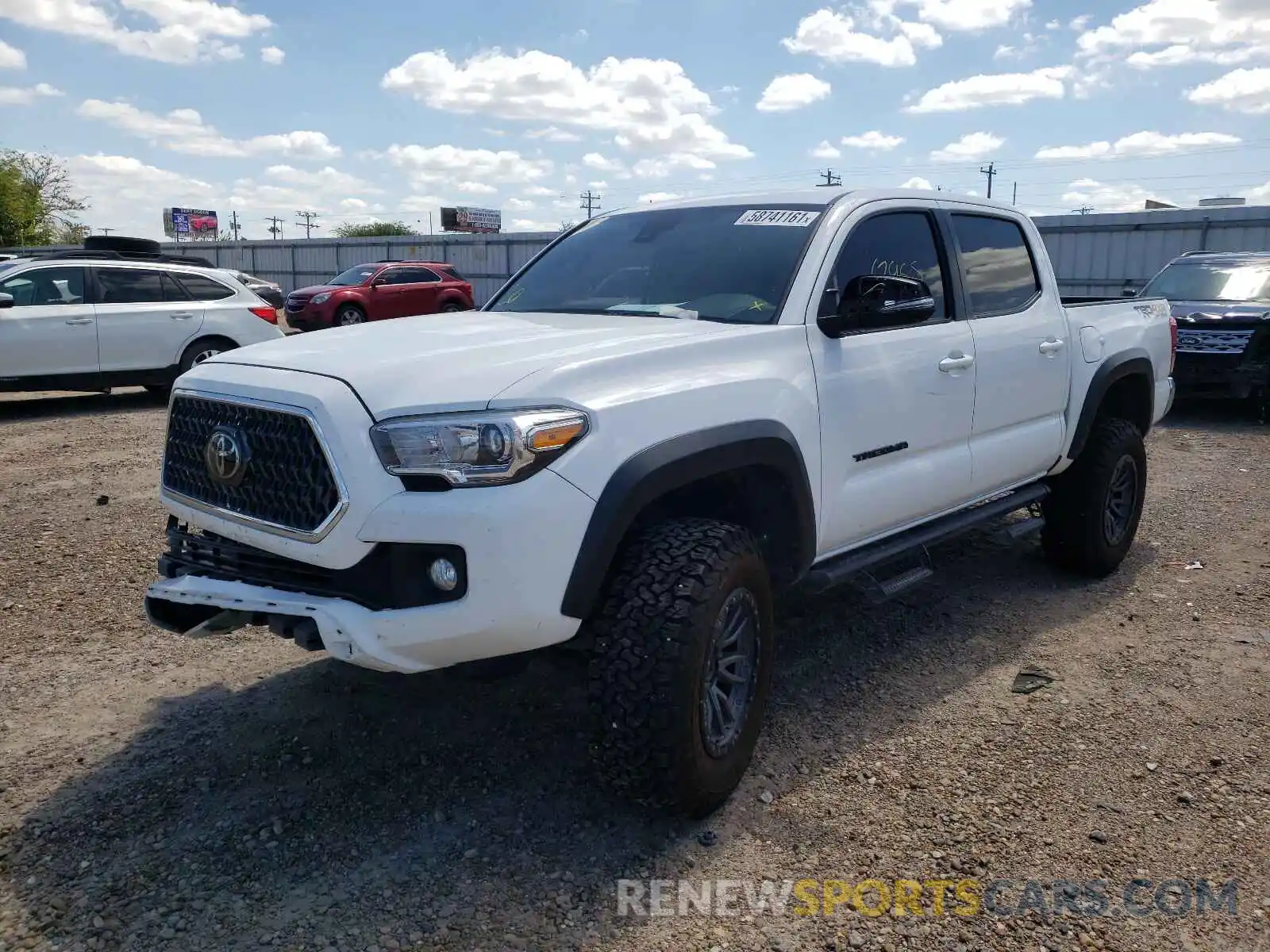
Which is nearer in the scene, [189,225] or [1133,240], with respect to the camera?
[1133,240]

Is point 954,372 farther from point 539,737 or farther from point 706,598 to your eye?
point 539,737

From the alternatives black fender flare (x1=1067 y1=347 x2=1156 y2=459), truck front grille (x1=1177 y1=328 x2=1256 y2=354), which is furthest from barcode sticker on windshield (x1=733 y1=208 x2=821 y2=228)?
truck front grille (x1=1177 y1=328 x2=1256 y2=354)

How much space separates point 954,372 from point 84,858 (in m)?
3.42

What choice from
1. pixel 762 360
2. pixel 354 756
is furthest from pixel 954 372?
pixel 354 756

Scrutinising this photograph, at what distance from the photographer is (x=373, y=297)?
2227cm

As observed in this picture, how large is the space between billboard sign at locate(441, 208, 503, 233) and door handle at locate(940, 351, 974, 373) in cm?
6261

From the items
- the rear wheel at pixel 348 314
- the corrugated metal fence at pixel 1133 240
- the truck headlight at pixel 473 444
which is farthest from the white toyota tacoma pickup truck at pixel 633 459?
the rear wheel at pixel 348 314

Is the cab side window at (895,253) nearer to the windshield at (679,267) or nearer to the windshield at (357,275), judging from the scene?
the windshield at (679,267)

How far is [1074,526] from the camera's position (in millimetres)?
5332

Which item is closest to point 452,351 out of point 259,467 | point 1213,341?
point 259,467

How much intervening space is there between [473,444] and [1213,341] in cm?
1043

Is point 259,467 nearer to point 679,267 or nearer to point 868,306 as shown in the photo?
point 679,267

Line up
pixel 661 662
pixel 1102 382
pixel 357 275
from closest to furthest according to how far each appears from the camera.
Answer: pixel 661 662 < pixel 1102 382 < pixel 357 275

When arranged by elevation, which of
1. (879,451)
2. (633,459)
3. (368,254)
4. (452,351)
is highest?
(368,254)
